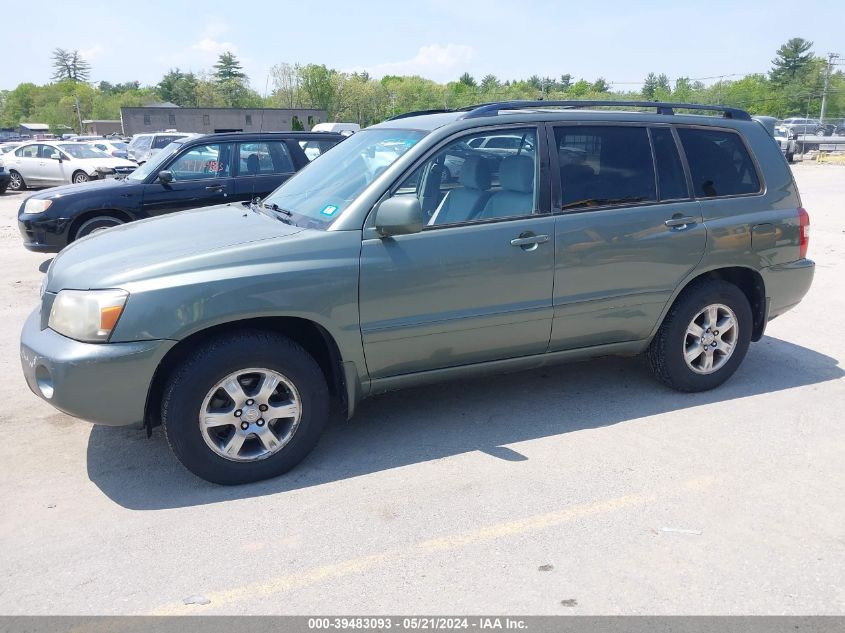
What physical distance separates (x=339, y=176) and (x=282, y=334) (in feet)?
3.75

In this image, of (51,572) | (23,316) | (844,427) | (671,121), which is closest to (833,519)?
(844,427)

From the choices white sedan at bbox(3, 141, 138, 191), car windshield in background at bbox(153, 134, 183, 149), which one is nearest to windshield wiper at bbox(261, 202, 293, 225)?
white sedan at bbox(3, 141, 138, 191)

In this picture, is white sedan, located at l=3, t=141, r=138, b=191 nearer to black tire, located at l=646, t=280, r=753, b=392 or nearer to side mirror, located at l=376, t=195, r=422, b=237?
side mirror, located at l=376, t=195, r=422, b=237

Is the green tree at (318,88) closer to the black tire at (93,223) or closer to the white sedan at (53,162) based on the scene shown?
the white sedan at (53,162)

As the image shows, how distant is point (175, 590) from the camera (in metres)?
2.82

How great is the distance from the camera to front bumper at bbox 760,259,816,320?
191 inches

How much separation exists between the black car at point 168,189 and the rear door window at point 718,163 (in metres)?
5.52

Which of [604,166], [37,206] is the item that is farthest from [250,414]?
[37,206]

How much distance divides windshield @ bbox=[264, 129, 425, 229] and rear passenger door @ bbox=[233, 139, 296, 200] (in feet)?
13.7

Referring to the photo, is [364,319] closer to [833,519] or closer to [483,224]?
[483,224]

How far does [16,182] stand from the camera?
22219 millimetres

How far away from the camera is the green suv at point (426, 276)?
3.43 metres

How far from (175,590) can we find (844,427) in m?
3.86

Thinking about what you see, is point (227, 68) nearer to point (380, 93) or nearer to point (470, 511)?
point (380, 93)
